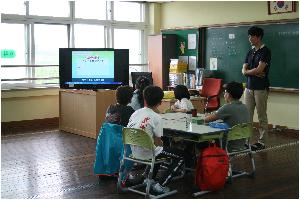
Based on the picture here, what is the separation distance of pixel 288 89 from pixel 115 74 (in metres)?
2.73

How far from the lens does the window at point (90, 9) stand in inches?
331

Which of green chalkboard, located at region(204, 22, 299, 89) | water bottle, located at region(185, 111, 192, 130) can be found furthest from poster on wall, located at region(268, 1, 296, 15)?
water bottle, located at region(185, 111, 192, 130)

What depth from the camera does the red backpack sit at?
150 inches

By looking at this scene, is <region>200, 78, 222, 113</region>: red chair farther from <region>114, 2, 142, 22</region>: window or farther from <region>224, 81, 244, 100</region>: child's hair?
<region>224, 81, 244, 100</region>: child's hair

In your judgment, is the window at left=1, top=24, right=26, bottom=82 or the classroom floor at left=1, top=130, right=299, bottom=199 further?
the window at left=1, top=24, right=26, bottom=82

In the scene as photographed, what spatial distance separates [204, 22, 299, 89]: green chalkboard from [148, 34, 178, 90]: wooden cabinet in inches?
31.7

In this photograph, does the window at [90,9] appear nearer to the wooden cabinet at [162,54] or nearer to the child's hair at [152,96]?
the wooden cabinet at [162,54]

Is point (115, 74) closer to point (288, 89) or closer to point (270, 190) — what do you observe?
point (288, 89)

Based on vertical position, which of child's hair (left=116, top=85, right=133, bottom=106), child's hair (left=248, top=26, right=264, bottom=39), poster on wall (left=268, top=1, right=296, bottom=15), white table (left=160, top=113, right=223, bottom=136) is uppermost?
poster on wall (left=268, top=1, right=296, bottom=15)

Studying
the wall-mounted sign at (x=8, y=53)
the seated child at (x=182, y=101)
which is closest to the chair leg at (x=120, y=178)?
the seated child at (x=182, y=101)

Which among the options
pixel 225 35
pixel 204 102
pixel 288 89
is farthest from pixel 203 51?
pixel 288 89

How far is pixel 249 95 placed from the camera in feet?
19.4

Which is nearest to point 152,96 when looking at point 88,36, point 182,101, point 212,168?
point 212,168

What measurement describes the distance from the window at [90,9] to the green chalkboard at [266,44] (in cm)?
211
